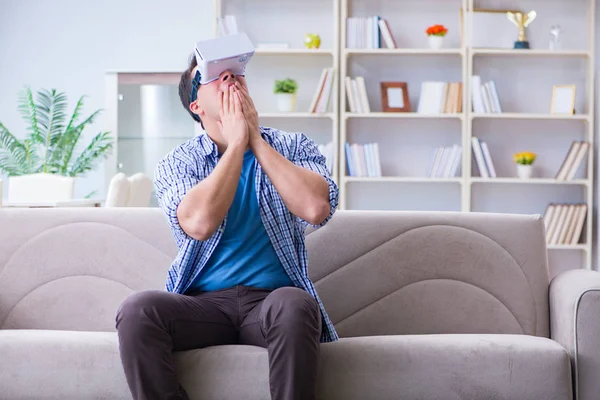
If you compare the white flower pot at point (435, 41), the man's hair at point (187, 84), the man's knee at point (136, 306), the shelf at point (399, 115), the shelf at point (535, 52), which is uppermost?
the white flower pot at point (435, 41)

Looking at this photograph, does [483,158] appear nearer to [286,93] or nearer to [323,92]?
[323,92]

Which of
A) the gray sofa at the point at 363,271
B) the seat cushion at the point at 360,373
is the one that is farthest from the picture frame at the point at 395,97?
the seat cushion at the point at 360,373

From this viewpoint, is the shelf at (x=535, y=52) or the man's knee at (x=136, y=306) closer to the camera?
the man's knee at (x=136, y=306)

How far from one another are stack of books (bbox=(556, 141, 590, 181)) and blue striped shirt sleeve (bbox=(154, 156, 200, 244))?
4.05m

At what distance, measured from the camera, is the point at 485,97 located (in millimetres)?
5605

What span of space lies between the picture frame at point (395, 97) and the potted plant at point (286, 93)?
610mm

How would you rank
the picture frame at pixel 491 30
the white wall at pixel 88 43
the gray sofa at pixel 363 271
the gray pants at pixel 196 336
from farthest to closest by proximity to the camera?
1. the white wall at pixel 88 43
2. the picture frame at pixel 491 30
3. the gray sofa at pixel 363 271
4. the gray pants at pixel 196 336

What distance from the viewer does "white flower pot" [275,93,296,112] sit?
5648 millimetres

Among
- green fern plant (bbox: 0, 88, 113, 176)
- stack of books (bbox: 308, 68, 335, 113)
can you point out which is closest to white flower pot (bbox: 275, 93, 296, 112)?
stack of books (bbox: 308, 68, 335, 113)

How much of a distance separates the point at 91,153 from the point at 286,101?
1.67 metres

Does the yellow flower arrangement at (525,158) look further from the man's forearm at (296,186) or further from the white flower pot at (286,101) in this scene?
the man's forearm at (296,186)

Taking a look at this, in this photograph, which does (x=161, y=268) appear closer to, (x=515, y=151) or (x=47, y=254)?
(x=47, y=254)

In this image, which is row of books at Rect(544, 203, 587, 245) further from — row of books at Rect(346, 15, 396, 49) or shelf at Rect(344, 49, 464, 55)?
row of books at Rect(346, 15, 396, 49)

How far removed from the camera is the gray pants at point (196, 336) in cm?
174
